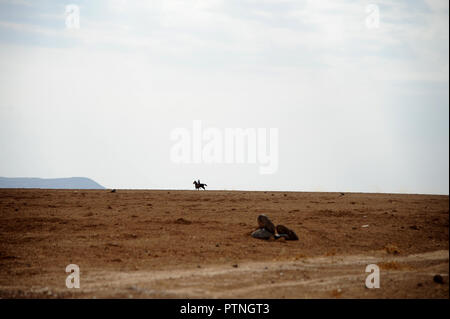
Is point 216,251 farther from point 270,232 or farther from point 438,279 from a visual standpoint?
point 438,279

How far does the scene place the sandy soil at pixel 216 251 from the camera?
499 inches

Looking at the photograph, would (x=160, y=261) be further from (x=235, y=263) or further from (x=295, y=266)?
(x=295, y=266)

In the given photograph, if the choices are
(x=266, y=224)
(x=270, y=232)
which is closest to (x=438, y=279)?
(x=270, y=232)

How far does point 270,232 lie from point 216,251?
3.37 meters

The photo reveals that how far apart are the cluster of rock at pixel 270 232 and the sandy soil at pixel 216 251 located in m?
0.46

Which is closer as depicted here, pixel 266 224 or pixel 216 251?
pixel 216 251

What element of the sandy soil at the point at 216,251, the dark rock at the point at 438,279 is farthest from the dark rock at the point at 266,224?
the dark rock at the point at 438,279

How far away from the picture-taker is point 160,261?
16.7 m

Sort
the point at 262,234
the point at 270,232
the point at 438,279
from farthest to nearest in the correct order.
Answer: the point at 270,232 < the point at 262,234 < the point at 438,279

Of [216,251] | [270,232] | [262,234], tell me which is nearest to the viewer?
[216,251]

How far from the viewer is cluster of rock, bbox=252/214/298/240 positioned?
2038 cm

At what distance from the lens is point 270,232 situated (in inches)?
818
